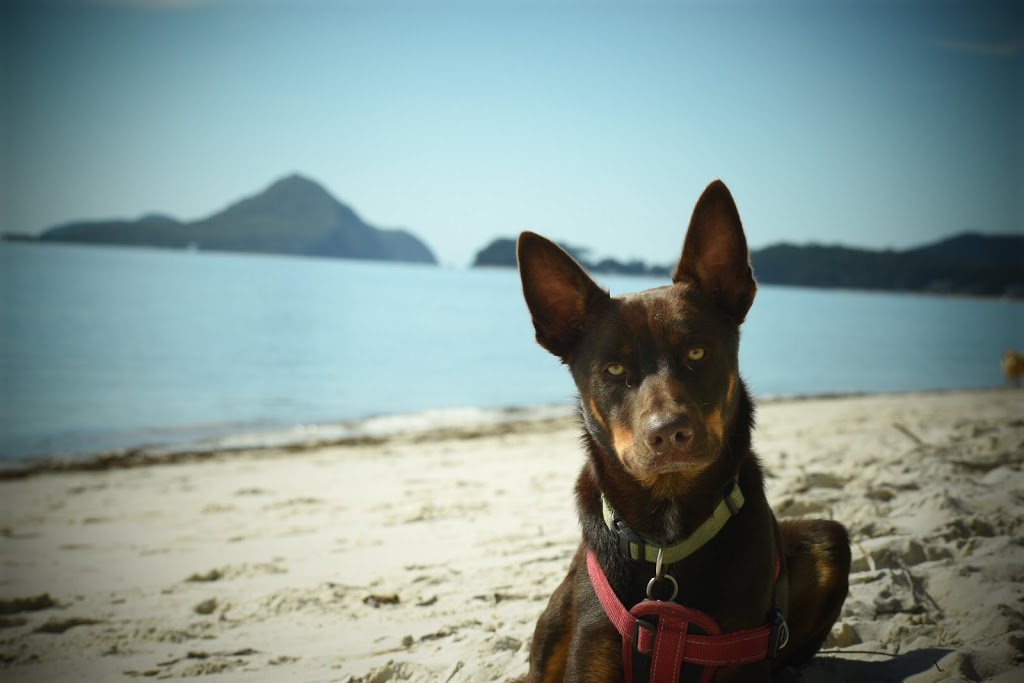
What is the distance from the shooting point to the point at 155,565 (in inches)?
233

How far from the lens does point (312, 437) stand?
14.3 m

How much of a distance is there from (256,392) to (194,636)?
16710mm

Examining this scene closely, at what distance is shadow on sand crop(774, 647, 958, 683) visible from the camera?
112 inches

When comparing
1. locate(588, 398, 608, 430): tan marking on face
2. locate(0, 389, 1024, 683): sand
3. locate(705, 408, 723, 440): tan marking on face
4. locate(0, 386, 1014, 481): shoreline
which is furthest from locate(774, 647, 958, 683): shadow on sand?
locate(0, 386, 1014, 481): shoreline

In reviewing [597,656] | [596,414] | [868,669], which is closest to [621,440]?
[596,414]

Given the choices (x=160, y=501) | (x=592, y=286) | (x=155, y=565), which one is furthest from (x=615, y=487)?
(x=160, y=501)

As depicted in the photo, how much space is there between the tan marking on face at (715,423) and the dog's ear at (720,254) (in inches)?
19.3

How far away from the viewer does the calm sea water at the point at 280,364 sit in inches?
643

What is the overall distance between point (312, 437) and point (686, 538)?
41.7ft

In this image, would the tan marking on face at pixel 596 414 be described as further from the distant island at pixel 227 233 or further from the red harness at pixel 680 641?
the distant island at pixel 227 233

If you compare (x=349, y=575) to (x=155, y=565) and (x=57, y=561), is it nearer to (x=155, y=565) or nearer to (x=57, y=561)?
(x=155, y=565)

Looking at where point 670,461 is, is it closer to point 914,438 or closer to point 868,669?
point 868,669

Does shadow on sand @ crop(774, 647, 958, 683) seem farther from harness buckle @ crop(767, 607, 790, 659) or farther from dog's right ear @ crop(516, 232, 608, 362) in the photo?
dog's right ear @ crop(516, 232, 608, 362)

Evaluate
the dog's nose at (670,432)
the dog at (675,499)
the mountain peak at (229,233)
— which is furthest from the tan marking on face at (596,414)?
the mountain peak at (229,233)
